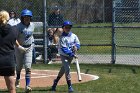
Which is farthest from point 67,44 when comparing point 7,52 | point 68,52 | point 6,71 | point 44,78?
A: point 44,78

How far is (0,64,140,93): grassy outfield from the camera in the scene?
10391 millimetres

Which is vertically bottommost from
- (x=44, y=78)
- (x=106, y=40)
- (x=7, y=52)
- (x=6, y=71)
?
(x=106, y=40)

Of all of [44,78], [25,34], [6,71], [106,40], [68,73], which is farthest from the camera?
[106,40]

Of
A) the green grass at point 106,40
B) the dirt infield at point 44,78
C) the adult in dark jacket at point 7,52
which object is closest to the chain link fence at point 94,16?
the green grass at point 106,40

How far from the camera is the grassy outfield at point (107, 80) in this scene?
10391mm

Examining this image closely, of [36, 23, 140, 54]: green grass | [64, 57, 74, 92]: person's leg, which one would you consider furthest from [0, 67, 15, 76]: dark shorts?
[36, 23, 140, 54]: green grass

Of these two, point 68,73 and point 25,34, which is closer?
point 68,73

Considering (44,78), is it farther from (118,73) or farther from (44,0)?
(44,0)

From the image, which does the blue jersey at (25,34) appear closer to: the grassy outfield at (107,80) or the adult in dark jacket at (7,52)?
the grassy outfield at (107,80)

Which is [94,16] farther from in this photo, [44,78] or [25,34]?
[25,34]

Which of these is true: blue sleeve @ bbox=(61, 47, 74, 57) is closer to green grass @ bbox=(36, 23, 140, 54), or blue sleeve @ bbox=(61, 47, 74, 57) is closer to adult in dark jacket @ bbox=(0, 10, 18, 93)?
adult in dark jacket @ bbox=(0, 10, 18, 93)

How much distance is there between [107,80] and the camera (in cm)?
1197

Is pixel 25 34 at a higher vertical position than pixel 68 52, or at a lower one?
higher

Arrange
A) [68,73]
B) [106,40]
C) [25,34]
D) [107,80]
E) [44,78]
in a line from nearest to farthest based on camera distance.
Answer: [68,73] < [25,34] < [107,80] < [44,78] < [106,40]
